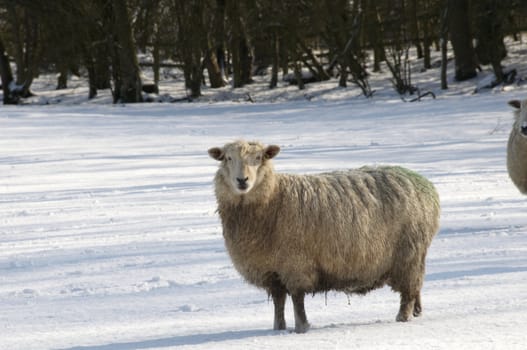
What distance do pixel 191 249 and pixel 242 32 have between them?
28.8m

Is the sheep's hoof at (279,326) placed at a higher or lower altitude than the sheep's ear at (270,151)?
lower

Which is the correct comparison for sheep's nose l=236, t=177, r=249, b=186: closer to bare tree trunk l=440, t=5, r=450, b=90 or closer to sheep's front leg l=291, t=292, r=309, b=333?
sheep's front leg l=291, t=292, r=309, b=333

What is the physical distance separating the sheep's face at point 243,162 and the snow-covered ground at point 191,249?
3.27ft

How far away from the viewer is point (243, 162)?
20.2ft

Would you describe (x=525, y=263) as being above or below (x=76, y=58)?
below

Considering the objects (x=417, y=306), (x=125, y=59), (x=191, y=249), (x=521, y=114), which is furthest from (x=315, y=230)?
(x=125, y=59)

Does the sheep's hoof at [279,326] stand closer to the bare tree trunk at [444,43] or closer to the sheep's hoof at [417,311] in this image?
the sheep's hoof at [417,311]

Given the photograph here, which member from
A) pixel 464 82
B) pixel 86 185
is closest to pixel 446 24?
pixel 464 82

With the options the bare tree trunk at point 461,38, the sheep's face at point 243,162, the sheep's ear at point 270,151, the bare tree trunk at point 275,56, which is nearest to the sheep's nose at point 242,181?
the sheep's face at point 243,162

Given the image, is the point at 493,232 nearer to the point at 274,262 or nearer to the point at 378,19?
the point at 274,262

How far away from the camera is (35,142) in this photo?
71.1 ft

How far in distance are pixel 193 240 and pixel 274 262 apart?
364 cm

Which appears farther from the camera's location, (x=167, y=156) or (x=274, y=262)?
(x=167, y=156)

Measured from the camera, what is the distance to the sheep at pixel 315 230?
6.11 metres
